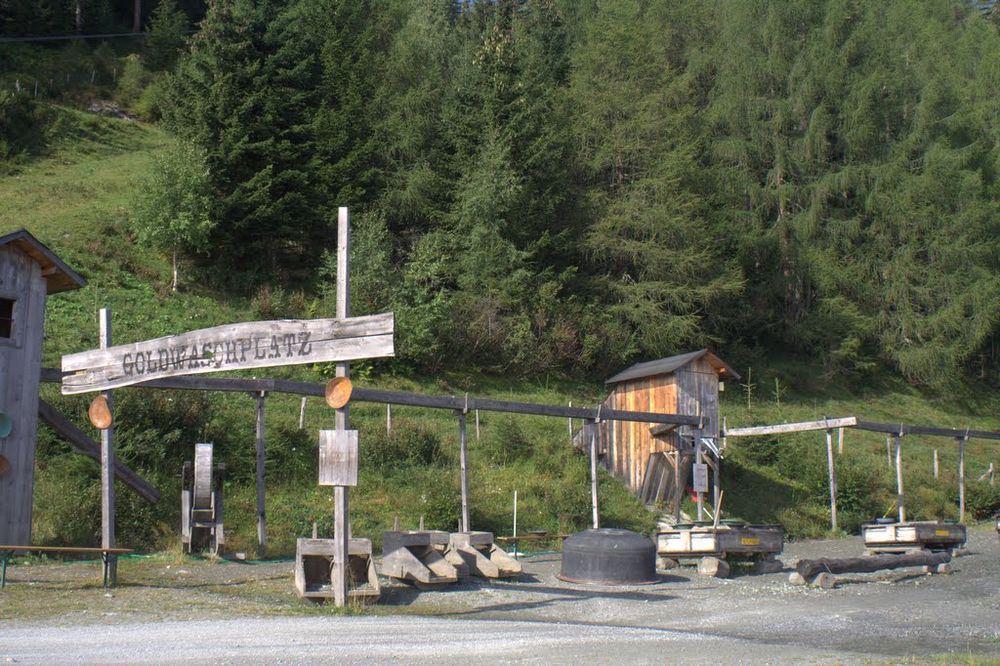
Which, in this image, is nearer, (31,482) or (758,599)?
(758,599)

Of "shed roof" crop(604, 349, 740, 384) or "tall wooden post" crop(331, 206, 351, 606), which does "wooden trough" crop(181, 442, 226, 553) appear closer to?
"tall wooden post" crop(331, 206, 351, 606)

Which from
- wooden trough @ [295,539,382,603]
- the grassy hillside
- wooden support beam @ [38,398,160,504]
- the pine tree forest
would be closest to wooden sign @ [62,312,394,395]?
wooden trough @ [295,539,382,603]

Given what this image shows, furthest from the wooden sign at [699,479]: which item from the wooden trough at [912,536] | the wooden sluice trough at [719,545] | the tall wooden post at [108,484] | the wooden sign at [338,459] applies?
the tall wooden post at [108,484]

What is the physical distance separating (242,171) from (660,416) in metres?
18.9

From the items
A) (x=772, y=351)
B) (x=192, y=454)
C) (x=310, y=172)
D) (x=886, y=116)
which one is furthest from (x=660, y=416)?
(x=886, y=116)

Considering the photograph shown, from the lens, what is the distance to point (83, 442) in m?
15.9

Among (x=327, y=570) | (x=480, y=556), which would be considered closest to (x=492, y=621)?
(x=327, y=570)

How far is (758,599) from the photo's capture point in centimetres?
1419

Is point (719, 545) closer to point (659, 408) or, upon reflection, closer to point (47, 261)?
point (659, 408)

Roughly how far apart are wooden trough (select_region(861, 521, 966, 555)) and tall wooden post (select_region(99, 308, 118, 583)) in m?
13.5

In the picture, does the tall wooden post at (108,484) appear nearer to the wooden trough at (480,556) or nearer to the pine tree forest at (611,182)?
the wooden trough at (480,556)

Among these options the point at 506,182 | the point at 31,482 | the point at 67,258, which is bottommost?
the point at 31,482

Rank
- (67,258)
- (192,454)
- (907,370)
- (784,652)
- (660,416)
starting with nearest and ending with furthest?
(784,652) < (192,454) < (660,416) < (67,258) < (907,370)

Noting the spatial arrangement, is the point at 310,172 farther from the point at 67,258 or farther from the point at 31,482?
the point at 31,482
